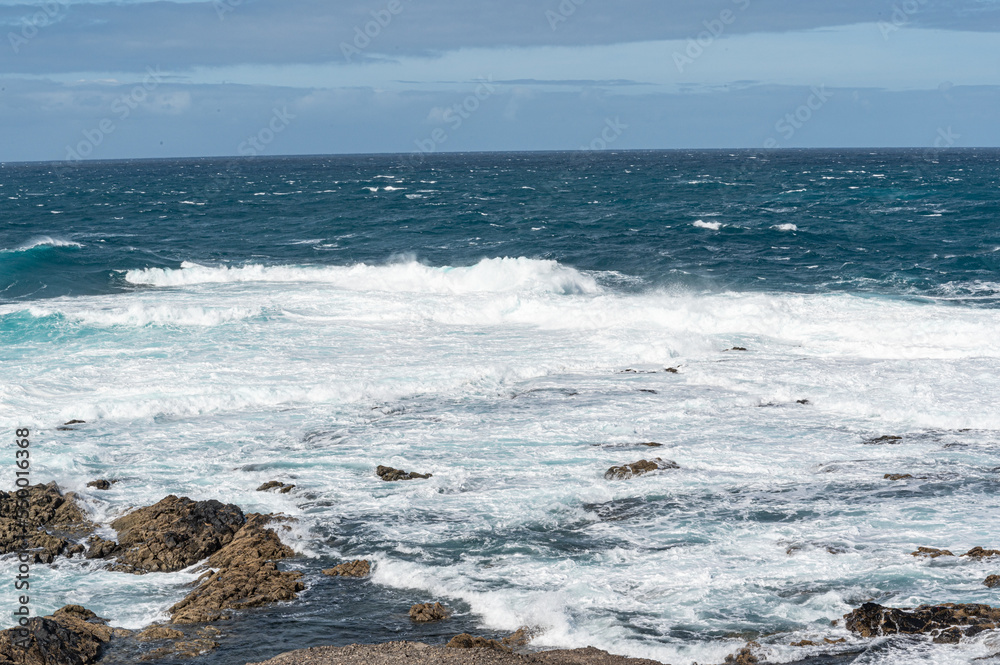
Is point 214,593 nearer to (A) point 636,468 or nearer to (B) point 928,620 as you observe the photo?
(A) point 636,468

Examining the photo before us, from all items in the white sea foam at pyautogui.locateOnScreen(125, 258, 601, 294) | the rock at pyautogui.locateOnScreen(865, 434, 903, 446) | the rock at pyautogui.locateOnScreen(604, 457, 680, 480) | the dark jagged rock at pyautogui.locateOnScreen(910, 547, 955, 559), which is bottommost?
the dark jagged rock at pyautogui.locateOnScreen(910, 547, 955, 559)

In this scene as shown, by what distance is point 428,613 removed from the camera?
10.7 metres

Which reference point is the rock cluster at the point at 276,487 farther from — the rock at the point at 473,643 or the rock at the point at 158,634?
the rock at the point at 473,643

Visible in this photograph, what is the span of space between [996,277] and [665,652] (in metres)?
29.9

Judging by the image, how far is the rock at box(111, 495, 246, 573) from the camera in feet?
40.8

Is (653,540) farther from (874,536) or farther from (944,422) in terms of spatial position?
(944,422)

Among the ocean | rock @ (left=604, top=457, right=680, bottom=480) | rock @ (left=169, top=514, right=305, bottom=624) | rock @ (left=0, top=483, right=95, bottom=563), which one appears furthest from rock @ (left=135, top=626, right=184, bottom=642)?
rock @ (left=604, top=457, right=680, bottom=480)

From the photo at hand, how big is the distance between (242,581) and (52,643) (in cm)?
242

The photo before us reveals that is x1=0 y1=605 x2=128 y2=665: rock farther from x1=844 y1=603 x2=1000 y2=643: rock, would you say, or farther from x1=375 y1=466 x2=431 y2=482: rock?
x1=844 y1=603 x2=1000 y2=643: rock

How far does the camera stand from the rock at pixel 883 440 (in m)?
16.6

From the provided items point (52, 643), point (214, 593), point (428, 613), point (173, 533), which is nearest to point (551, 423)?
point (428, 613)

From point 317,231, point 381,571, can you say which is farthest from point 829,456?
point 317,231

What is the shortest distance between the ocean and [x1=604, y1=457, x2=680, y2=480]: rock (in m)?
0.27

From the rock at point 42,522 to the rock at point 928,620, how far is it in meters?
10.7
